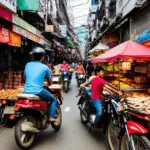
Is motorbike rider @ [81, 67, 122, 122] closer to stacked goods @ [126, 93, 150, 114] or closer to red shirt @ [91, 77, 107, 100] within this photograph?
red shirt @ [91, 77, 107, 100]

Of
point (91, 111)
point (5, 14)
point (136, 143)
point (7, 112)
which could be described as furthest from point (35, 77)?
point (5, 14)

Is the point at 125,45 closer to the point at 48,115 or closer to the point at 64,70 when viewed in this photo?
the point at 48,115

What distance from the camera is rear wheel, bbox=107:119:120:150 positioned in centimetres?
469

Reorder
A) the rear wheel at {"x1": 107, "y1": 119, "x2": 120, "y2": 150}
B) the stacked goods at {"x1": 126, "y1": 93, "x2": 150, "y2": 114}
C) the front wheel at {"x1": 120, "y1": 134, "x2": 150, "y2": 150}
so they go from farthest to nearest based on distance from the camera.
Answer: the rear wheel at {"x1": 107, "y1": 119, "x2": 120, "y2": 150} < the stacked goods at {"x1": 126, "y1": 93, "x2": 150, "y2": 114} < the front wheel at {"x1": 120, "y1": 134, "x2": 150, "y2": 150}

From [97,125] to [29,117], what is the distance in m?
1.50

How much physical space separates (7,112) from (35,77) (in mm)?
1065

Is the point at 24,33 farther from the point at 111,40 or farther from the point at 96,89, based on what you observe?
the point at 111,40

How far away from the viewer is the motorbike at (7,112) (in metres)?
4.75

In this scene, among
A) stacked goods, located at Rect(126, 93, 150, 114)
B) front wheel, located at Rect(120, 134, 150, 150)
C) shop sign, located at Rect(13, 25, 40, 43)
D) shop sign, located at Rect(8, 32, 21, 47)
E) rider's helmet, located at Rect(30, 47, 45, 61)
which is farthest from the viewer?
shop sign, located at Rect(13, 25, 40, 43)

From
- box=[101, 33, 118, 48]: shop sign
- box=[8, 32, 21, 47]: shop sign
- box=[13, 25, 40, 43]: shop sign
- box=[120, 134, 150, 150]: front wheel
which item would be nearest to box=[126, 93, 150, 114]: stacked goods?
box=[120, 134, 150, 150]: front wheel

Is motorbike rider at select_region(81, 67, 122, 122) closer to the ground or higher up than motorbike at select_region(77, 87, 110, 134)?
higher up

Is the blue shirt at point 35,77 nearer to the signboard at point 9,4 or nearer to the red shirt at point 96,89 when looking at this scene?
the red shirt at point 96,89

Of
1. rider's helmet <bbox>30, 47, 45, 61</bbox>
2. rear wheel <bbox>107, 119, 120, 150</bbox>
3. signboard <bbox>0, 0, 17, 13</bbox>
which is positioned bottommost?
rear wheel <bbox>107, 119, 120, 150</bbox>

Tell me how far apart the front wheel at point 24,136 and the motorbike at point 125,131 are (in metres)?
1.58
